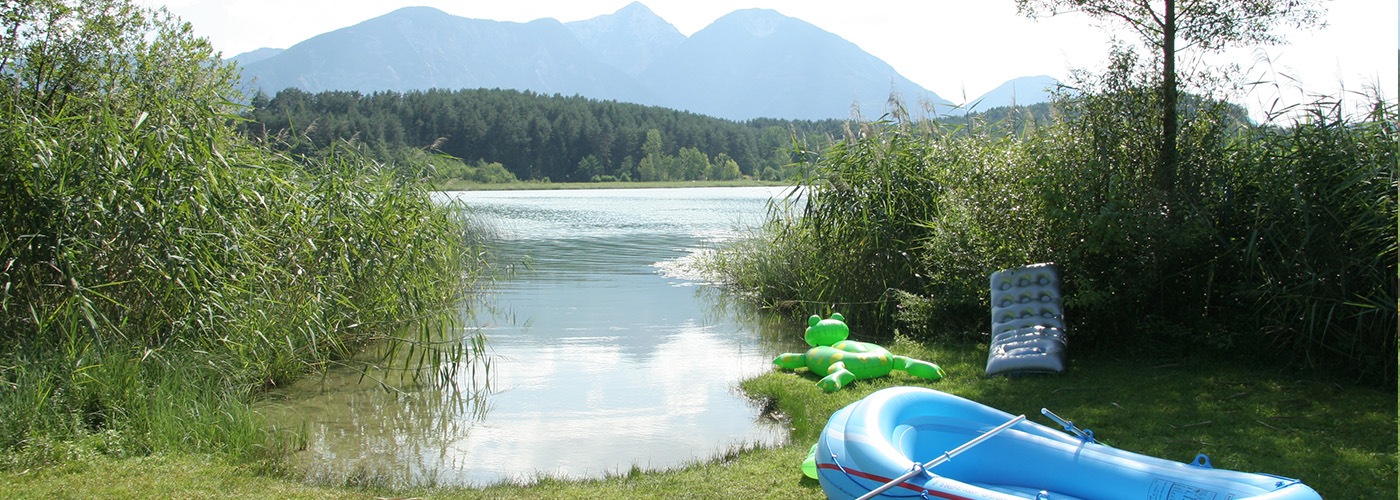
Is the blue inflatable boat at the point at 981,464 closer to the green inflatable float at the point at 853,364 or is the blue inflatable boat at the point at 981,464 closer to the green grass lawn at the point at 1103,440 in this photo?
the green grass lawn at the point at 1103,440

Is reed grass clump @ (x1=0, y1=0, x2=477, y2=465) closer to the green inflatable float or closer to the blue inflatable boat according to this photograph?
the blue inflatable boat

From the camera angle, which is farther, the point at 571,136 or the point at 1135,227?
the point at 571,136

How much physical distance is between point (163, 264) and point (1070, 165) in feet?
22.2

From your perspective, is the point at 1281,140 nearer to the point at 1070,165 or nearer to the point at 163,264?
the point at 1070,165

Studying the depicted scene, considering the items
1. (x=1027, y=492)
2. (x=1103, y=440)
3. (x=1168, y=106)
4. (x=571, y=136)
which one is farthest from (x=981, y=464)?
(x=571, y=136)

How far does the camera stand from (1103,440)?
5.24 metres

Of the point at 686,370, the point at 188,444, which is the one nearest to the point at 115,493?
the point at 188,444

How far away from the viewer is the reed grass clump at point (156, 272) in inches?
204

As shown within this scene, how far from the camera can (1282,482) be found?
3.59 meters

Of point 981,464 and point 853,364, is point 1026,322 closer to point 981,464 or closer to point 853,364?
point 853,364

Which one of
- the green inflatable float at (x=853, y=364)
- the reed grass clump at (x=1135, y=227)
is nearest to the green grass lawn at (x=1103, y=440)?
the green inflatable float at (x=853, y=364)

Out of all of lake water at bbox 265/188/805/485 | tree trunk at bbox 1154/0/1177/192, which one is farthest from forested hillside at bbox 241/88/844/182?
tree trunk at bbox 1154/0/1177/192

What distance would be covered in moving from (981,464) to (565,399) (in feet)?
12.8

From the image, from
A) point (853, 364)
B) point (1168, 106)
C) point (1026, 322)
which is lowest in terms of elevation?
point (853, 364)
